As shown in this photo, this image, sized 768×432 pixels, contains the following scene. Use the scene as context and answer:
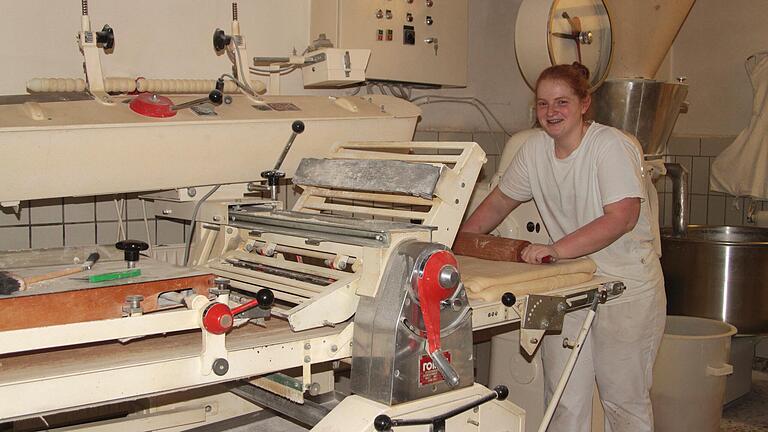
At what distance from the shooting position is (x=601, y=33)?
3.40m

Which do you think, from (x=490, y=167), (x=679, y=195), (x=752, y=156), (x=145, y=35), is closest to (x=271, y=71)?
(x=145, y=35)

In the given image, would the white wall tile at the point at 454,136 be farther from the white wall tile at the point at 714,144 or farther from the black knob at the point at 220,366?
the black knob at the point at 220,366

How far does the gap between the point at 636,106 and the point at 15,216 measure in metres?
2.47

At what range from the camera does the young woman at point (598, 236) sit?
92.0 inches

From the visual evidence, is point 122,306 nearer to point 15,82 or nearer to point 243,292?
point 243,292

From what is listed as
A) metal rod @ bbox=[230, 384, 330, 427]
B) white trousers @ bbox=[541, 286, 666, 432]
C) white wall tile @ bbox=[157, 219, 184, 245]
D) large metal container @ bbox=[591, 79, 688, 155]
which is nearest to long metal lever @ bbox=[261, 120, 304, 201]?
metal rod @ bbox=[230, 384, 330, 427]

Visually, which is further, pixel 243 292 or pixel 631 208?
pixel 631 208

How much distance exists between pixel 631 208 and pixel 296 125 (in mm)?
981

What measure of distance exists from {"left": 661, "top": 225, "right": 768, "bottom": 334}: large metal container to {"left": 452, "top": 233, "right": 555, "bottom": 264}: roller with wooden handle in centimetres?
145

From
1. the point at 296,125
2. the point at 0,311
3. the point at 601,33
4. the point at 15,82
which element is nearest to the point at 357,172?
the point at 296,125

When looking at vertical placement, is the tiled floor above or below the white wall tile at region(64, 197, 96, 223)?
below

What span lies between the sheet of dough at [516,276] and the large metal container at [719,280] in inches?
52.6

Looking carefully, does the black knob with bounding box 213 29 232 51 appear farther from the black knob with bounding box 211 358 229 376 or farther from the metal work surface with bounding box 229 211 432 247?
the black knob with bounding box 211 358 229 376

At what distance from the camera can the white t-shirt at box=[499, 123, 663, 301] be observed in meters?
2.36
